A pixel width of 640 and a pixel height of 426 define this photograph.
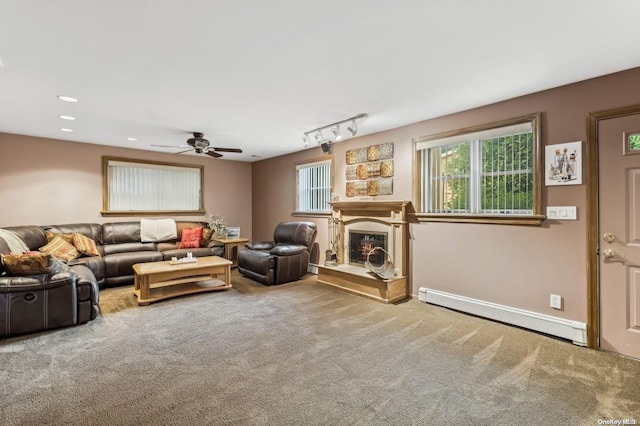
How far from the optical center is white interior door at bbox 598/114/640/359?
2500 millimetres

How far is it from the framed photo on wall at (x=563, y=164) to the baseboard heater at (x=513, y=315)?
1.31m

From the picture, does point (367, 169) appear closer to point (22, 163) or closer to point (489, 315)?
point (489, 315)

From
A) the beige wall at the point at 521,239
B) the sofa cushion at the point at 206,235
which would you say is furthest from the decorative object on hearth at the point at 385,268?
the sofa cushion at the point at 206,235

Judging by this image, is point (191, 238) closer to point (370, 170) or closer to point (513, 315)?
point (370, 170)

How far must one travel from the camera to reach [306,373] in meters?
2.26

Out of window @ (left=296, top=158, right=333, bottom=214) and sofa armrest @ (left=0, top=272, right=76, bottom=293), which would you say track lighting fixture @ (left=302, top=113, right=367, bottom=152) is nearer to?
window @ (left=296, top=158, right=333, bottom=214)

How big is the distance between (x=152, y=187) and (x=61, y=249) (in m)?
2.04

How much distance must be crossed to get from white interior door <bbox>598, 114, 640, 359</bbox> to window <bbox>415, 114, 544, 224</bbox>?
490 mm

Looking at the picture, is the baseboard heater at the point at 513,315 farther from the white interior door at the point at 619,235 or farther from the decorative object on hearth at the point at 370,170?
the decorative object on hearth at the point at 370,170

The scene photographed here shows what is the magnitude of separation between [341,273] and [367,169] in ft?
5.39

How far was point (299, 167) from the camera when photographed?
6.10 metres

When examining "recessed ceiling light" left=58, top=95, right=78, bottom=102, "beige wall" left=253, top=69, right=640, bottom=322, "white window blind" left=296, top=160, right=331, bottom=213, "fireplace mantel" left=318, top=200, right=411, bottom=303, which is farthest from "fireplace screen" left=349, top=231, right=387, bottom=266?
"recessed ceiling light" left=58, top=95, right=78, bottom=102

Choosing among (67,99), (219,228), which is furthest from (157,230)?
(67,99)

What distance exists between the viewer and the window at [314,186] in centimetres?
556
